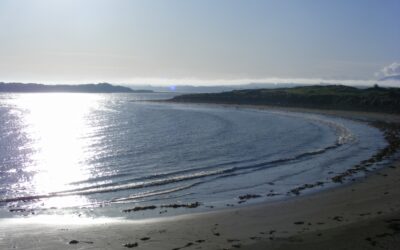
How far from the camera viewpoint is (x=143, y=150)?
128 ft

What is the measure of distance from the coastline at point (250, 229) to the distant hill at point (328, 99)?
7109cm

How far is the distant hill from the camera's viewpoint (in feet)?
300

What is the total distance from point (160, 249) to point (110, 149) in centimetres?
2694

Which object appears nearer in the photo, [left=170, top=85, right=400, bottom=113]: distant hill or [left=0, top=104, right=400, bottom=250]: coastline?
[left=0, top=104, right=400, bottom=250]: coastline

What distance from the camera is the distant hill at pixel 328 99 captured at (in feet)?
300

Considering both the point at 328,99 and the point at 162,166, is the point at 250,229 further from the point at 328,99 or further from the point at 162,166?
the point at 328,99

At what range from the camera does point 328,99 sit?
11006 cm

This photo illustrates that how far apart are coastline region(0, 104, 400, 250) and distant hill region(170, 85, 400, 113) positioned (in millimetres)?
71093

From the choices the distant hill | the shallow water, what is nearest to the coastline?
the shallow water

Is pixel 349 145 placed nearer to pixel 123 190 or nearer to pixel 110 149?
pixel 110 149

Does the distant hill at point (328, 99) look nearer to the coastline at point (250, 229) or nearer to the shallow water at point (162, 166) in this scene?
the shallow water at point (162, 166)

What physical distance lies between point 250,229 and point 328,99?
323 ft

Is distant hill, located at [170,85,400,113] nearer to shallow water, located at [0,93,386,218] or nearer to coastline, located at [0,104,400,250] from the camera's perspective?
shallow water, located at [0,93,386,218]

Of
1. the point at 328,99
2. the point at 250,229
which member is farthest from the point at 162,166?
the point at 328,99
